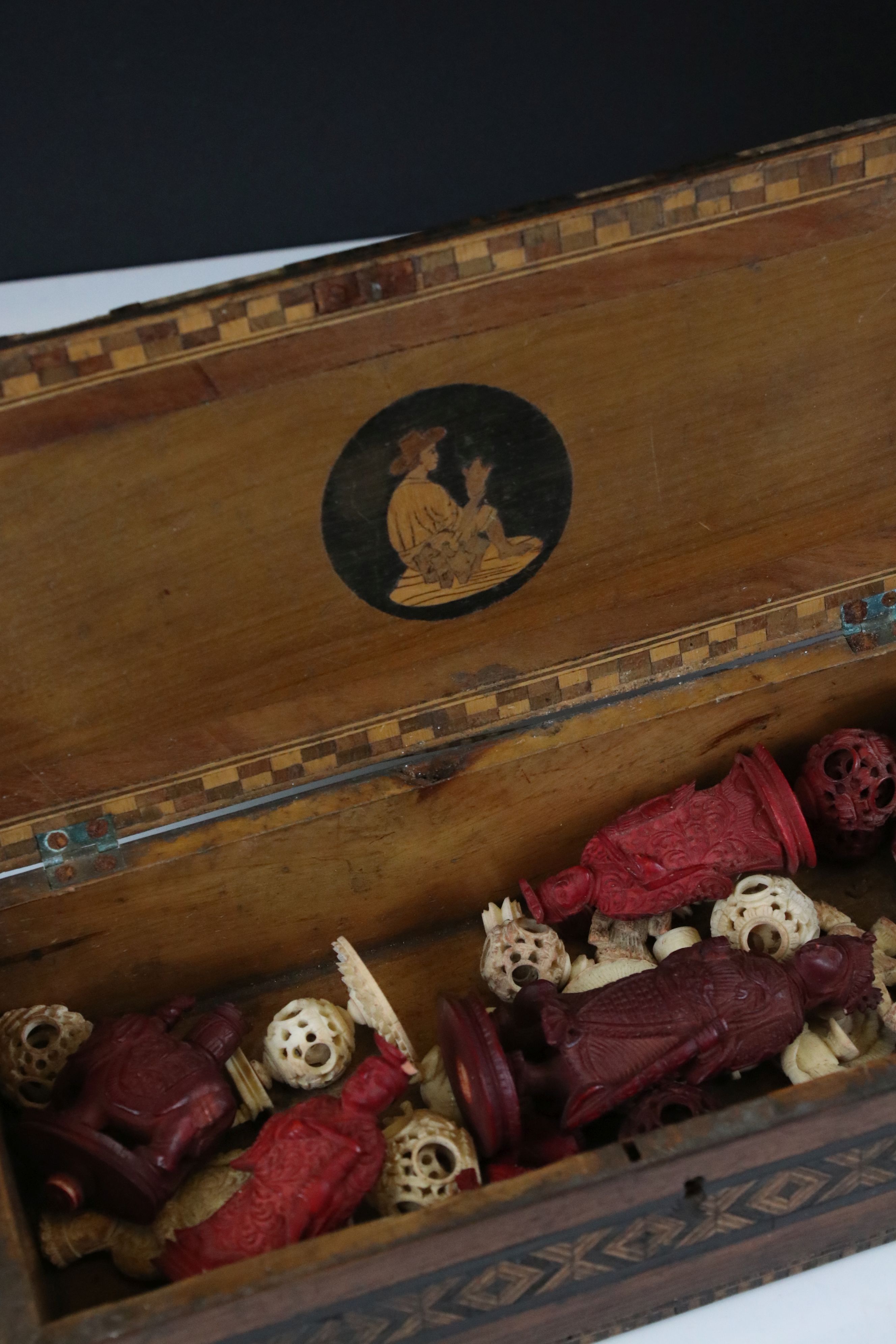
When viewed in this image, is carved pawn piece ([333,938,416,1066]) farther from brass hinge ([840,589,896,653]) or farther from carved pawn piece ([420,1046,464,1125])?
brass hinge ([840,589,896,653])

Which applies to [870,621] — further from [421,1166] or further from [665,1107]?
[421,1166]

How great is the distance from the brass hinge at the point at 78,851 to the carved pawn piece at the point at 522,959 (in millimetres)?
758

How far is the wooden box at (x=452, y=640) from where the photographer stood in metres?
2.36

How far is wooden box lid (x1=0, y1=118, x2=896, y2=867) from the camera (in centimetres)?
253

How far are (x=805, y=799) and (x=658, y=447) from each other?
838 mm

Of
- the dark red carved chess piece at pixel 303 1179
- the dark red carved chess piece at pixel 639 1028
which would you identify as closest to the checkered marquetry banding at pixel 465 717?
the dark red carved chess piece at pixel 639 1028

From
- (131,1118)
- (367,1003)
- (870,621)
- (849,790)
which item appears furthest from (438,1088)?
(870,621)

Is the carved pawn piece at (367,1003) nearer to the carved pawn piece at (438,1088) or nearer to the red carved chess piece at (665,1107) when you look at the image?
the carved pawn piece at (438,1088)

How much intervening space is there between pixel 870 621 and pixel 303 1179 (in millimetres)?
1568

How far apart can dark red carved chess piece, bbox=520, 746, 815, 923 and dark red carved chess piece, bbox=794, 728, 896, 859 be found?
3.5 inches

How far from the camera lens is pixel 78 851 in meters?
2.93

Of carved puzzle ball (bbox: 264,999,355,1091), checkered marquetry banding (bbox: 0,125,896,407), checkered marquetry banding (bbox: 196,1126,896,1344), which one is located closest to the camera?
checkered marquetry banding (bbox: 196,1126,896,1344)

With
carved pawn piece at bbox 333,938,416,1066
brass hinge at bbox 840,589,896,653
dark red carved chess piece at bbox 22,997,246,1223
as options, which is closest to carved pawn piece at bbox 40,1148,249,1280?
dark red carved chess piece at bbox 22,997,246,1223

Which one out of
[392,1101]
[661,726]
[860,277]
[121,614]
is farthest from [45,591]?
[860,277]
